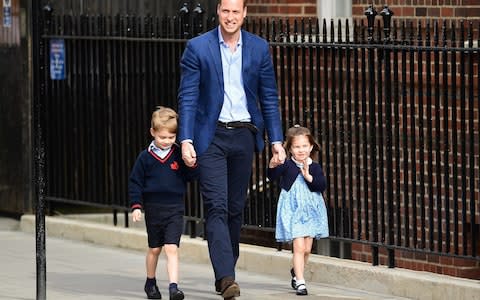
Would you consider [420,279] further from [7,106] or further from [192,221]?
[7,106]

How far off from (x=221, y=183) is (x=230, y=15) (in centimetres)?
95

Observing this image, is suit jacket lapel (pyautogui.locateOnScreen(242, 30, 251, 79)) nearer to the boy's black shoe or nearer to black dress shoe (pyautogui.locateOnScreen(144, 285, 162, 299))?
the boy's black shoe

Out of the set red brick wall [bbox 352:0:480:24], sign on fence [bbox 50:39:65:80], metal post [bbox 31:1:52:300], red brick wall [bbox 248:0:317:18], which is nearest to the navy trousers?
metal post [bbox 31:1:52:300]

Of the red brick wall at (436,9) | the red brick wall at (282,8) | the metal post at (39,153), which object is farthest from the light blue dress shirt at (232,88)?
the red brick wall at (282,8)

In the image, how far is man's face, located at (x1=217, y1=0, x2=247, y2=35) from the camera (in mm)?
9295

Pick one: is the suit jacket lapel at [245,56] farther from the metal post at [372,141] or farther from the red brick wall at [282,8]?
the red brick wall at [282,8]

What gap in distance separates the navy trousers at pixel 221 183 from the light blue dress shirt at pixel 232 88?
0.26 feet

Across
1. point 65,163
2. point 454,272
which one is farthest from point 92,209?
point 454,272

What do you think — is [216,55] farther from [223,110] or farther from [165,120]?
[165,120]

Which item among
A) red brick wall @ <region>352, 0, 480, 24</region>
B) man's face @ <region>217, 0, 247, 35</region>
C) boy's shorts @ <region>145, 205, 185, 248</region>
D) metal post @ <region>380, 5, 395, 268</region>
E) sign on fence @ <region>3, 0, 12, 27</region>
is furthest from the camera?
sign on fence @ <region>3, 0, 12, 27</region>

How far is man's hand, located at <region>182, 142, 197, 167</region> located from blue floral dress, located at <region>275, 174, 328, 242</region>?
1080 millimetres

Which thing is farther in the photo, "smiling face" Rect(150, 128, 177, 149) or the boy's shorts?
the boy's shorts

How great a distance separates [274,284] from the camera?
419 inches

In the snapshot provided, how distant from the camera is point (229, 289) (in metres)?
9.16
